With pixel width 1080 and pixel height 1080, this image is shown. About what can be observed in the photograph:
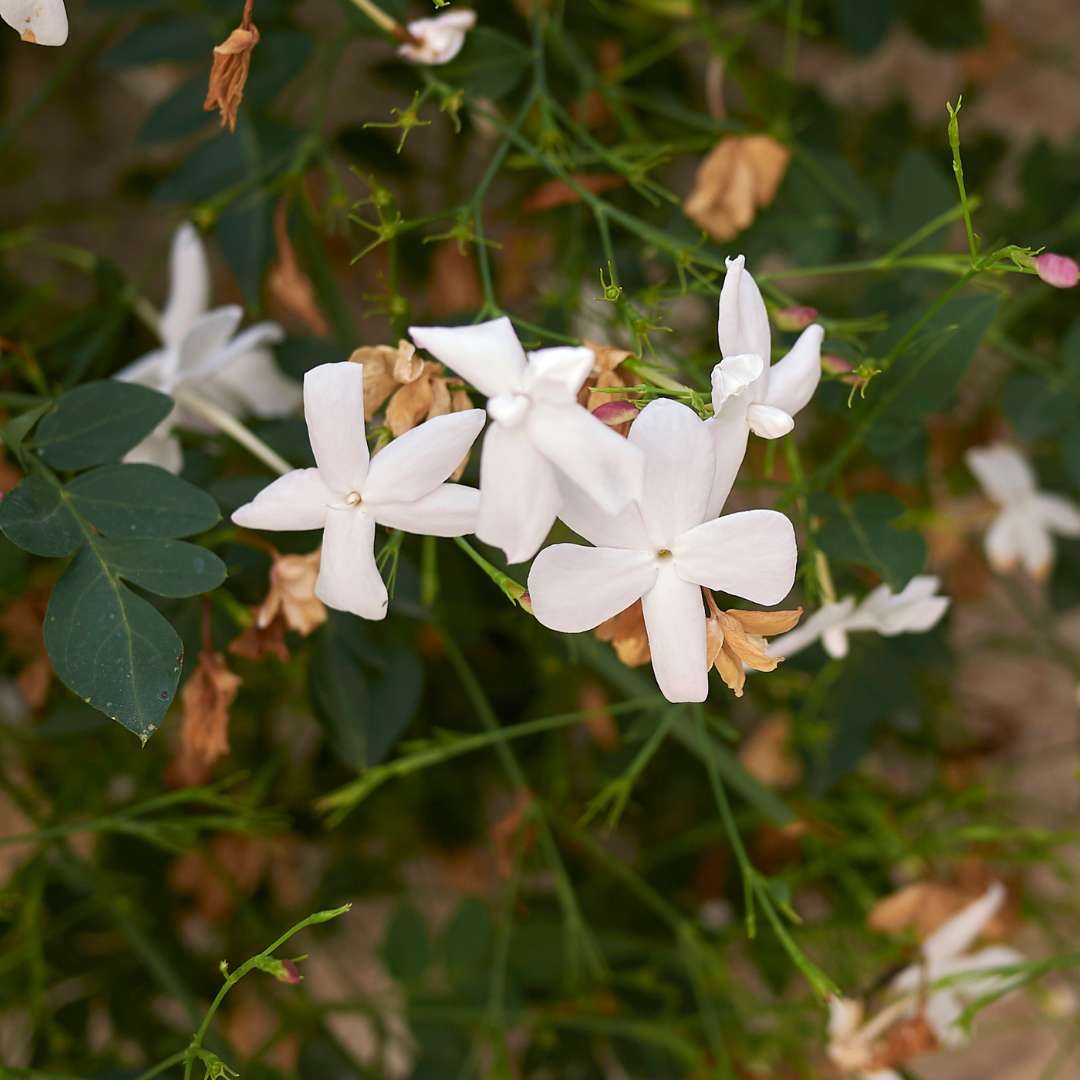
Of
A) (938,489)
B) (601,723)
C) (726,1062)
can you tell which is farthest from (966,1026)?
(938,489)

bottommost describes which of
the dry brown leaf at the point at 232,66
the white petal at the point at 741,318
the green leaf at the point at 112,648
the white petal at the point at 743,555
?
the green leaf at the point at 112,648

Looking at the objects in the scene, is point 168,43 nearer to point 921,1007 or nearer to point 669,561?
point 669,561

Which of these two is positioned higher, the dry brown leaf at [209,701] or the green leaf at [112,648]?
the green leaf at [112,648]

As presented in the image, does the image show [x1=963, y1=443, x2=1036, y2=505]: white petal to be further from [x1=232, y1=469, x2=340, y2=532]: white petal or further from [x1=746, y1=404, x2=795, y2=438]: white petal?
[x1=232, y1=469, x2=340, y2=532]: white petal

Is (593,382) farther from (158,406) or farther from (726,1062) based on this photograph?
(726,1062)

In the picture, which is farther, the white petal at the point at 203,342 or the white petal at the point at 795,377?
the white petal at the point at 203,342

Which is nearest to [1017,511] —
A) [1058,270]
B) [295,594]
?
[1058,270]

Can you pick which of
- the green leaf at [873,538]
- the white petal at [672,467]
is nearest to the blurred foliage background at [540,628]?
the green leaf at [873,538]

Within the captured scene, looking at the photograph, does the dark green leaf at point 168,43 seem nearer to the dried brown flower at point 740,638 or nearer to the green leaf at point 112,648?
the green leaf at point 112,648
